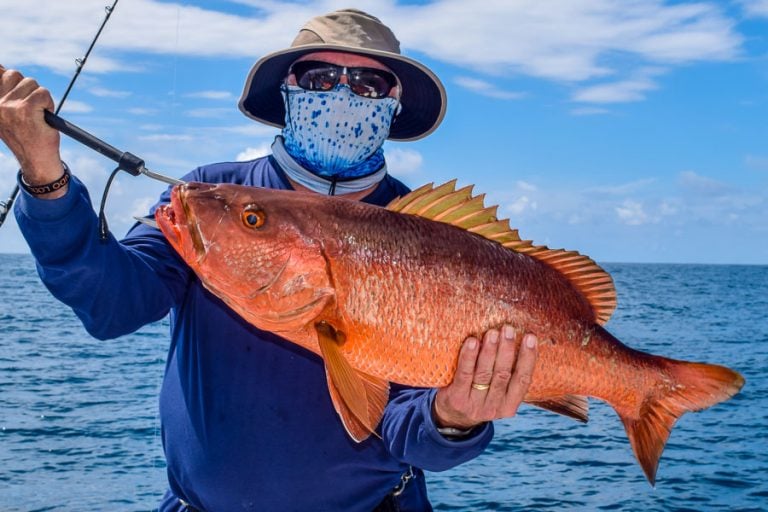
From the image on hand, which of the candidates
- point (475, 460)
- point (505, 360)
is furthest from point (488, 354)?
point (475, 460)

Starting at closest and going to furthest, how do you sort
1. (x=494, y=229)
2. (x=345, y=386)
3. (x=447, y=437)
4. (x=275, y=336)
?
1. (x=345, y=386)
2. (x=494, y=229)
3. (x=447, y=437)
4. (x=275, y=336)

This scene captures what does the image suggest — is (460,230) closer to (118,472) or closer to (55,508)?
(55,508)

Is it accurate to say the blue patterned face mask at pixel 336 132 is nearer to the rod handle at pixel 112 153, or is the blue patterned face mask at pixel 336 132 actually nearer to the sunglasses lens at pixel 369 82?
the sunglasses lens at pixel 369 82

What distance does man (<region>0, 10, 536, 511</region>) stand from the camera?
8.25 ft

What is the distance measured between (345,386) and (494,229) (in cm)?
82

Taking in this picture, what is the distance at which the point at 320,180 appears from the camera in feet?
11.7

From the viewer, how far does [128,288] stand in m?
2.81

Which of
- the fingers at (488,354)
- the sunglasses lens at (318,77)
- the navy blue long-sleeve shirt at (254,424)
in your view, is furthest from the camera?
the sunglasses lens at (318,77)

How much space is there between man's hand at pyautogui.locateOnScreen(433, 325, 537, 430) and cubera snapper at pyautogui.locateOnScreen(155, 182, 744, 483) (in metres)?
0.05

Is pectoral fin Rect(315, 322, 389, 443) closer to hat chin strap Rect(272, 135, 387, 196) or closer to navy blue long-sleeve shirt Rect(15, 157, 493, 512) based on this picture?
navy blue long-sleeve shirt Rect(15, 157, 493, 512)

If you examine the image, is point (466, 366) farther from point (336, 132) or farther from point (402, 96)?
point (402, 96)

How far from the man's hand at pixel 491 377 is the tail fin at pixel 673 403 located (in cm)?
51

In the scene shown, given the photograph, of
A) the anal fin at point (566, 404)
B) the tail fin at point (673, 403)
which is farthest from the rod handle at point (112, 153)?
the tail fin at point (673, 403)

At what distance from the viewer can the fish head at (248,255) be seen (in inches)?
99.9
